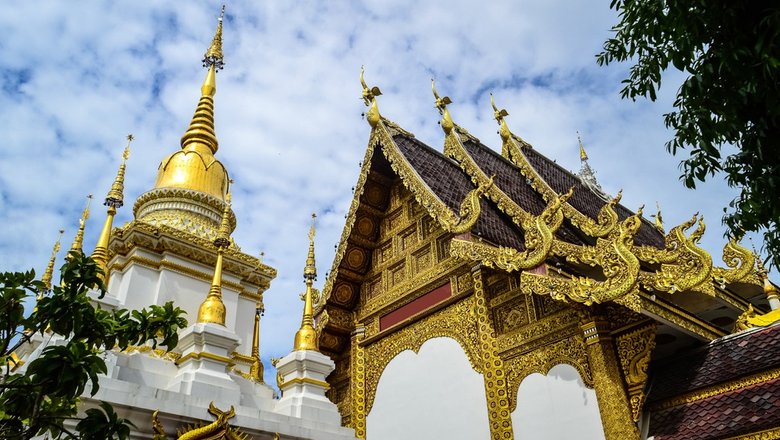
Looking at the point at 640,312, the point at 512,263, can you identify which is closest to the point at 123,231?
the point at 512,263

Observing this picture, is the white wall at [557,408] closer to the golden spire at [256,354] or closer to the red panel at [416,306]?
the red panel at [416,306]

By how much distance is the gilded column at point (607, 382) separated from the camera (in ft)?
15.6

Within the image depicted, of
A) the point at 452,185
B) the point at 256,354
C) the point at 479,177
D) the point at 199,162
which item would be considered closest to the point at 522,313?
the point at 452,185

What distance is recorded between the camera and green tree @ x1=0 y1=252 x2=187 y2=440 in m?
2.28

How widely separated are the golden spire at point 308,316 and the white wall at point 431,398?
4.08 ft

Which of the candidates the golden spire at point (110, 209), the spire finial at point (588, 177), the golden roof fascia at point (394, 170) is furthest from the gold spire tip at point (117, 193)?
the spire finial at point (588, 177)

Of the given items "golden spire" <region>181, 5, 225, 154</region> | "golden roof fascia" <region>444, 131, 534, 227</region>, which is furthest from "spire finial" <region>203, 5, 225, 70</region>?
"golden roof fascia" <region>444, 131, 534, 227</region>

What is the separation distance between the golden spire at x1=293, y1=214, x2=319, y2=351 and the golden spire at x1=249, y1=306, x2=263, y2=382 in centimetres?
62

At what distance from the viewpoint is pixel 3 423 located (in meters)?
2.48

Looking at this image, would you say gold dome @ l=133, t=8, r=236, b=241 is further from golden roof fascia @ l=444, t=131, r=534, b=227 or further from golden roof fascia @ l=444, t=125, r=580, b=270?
golden roof fascia @ l=444, t=131, r=534, b=227

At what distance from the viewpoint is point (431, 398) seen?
21.5 feet

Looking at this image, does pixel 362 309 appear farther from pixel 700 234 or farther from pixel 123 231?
pixel 700 234

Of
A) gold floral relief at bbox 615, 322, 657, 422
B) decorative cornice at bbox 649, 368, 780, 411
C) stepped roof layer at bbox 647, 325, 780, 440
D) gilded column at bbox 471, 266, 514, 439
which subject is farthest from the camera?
gilded column at bbox 471, 266, 514, 439

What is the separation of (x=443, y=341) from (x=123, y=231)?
3.51 m
